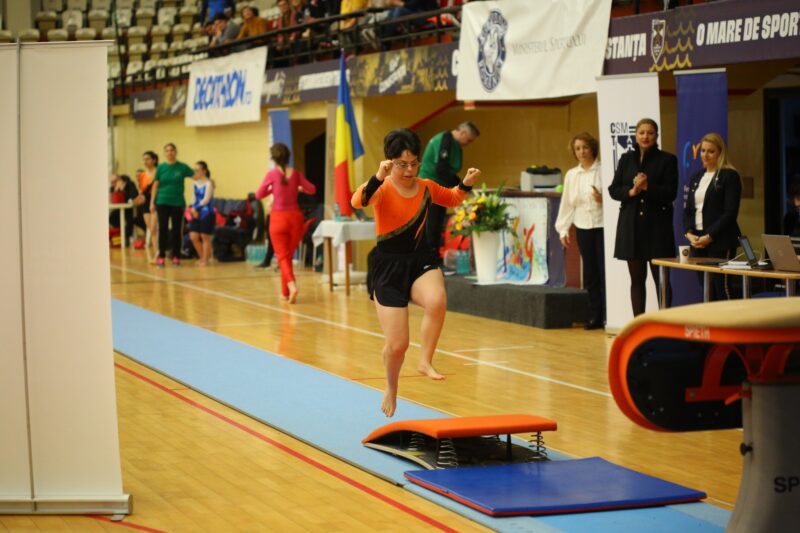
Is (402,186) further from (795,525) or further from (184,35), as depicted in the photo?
(184,35)

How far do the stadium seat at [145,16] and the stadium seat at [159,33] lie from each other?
75cm

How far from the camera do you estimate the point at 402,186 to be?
20.8ft

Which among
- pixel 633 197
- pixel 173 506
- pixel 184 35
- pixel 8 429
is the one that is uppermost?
pixel 184 35

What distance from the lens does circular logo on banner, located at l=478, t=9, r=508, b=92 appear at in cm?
1234

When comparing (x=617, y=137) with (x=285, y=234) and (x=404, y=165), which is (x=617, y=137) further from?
(x=285, y=234)

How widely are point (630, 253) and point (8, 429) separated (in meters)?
5.64

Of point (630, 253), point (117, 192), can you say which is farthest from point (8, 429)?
point (117, 192)

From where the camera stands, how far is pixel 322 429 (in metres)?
6.61

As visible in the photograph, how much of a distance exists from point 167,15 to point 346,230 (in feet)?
52.6

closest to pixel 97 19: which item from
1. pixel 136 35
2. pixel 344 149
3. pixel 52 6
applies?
pixel 52 6

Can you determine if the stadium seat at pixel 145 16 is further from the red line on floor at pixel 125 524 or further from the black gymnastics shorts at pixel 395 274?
the red line on floor at pixel 125 524

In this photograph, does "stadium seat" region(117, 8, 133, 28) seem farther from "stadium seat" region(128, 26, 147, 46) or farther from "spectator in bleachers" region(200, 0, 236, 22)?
"spectator in bleachers" region(200, 0, 236, 22)

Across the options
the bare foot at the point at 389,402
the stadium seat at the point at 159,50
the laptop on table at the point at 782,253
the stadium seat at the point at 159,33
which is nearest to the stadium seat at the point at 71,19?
the stadium seat at the point at 159,33

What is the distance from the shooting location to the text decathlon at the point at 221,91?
1961cm
